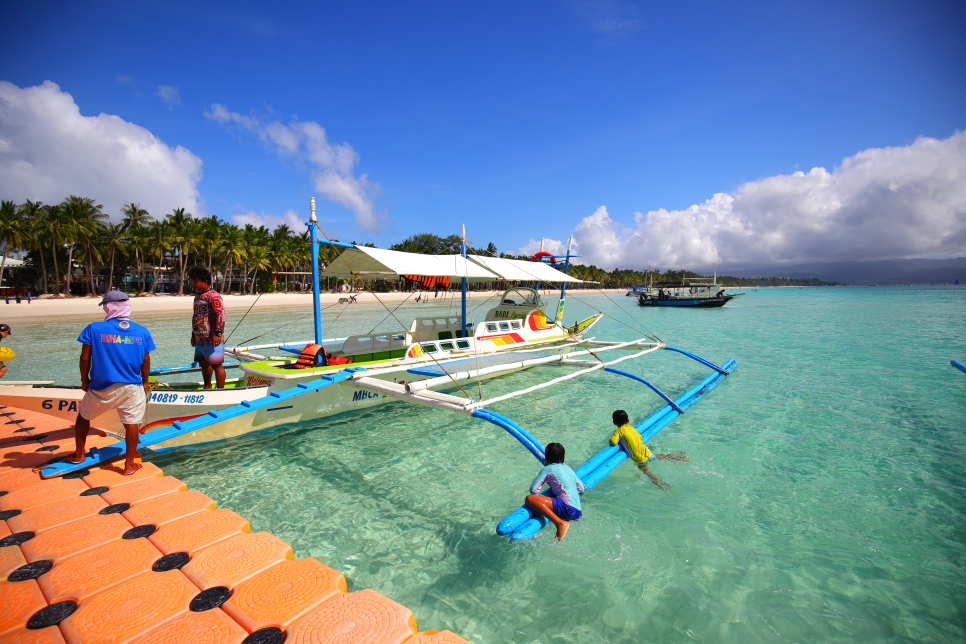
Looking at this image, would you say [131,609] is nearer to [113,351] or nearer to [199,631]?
[199,631]

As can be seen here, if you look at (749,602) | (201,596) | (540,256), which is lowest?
(749,602)

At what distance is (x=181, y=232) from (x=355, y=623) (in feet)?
178

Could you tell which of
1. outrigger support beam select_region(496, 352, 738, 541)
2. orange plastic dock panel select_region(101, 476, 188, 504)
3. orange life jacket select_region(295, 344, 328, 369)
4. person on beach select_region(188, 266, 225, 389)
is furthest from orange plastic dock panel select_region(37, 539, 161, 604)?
orange life jacket select_region(295, 344, 328, 369)

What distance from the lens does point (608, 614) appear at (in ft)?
12.1

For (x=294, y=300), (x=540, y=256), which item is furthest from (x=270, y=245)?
(x=540, y=256)

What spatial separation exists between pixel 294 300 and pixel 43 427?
46642mm

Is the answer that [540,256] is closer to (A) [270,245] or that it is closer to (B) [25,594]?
(B) [25,594]

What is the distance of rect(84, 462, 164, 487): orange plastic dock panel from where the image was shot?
13.8 ft

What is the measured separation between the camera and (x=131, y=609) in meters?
2.57

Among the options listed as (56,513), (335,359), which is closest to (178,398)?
(56,513)

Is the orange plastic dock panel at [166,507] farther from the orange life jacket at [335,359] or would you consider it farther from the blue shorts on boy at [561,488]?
the orange life jacket at [335,359]

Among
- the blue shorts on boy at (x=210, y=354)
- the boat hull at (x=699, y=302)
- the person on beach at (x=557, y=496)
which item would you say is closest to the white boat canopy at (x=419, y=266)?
the blue shorts on boy at (x=210, y=354)

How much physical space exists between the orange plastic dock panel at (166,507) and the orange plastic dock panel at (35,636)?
110 centimetres

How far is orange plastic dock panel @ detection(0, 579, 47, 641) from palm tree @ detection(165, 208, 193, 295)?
51.5 meters
